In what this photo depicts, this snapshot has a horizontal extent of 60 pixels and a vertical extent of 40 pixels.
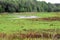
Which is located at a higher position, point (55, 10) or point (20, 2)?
point (20, 2)

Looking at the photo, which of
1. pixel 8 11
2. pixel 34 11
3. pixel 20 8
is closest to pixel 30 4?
pixel 34 11

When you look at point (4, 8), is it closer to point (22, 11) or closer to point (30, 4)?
point (22, 11)

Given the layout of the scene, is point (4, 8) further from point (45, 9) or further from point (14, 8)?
point (45, 9)

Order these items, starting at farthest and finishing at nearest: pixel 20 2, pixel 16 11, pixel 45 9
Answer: pixel 45 9 → pixel 20 2 → pixel 16 11

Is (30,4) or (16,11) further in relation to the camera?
(30,4)

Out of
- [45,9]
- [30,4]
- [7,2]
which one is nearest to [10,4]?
[7,2]

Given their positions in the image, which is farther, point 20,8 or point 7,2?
point 20,8

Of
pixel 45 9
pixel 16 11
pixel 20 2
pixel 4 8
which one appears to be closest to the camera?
pixel 4 8

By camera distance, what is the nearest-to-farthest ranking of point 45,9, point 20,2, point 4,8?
point 4,8 → point 20,2 → point 45,9

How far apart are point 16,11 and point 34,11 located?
30.3 ft

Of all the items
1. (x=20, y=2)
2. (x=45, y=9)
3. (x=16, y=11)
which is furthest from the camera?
(x=45, y=9)

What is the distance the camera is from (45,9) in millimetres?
86375

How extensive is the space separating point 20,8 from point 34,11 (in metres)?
7.99

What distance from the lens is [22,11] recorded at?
239 feet
